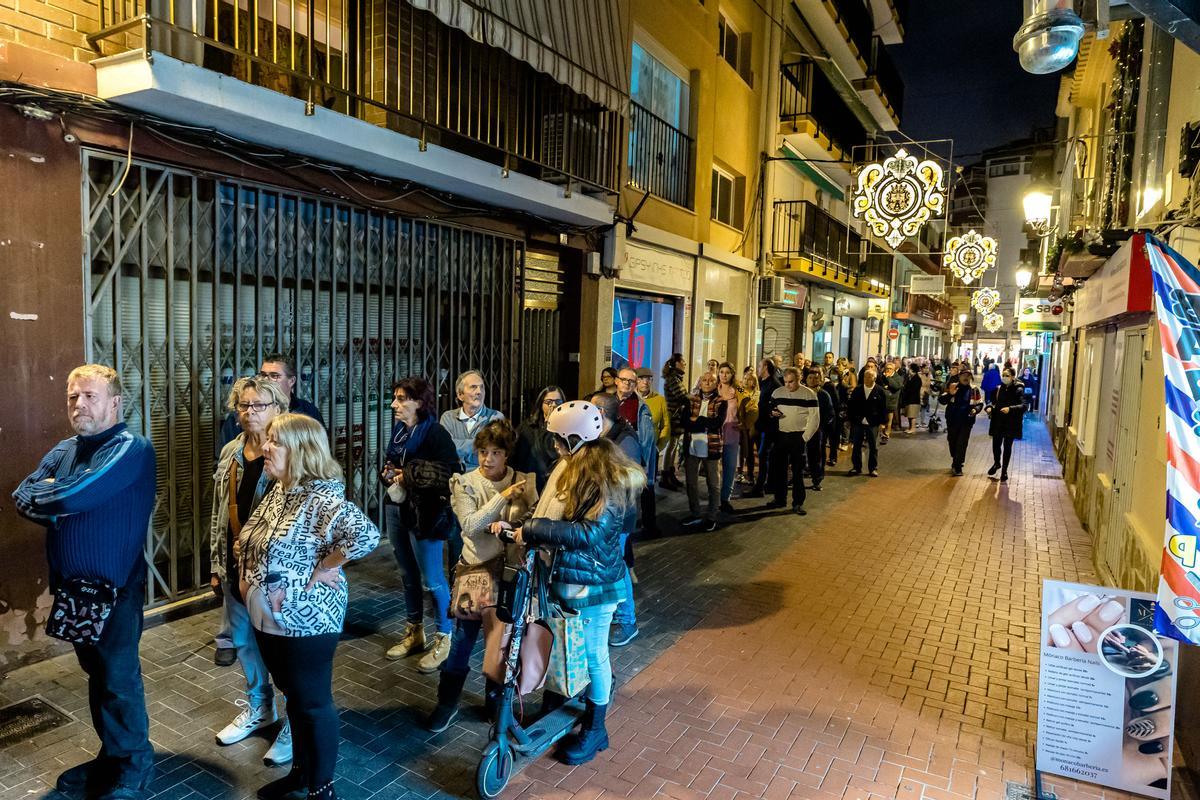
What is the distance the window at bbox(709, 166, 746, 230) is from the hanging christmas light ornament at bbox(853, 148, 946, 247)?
159 inches

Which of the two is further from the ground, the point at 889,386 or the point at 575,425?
the point at 575,425

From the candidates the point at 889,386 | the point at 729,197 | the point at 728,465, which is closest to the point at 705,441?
the point at 728,465

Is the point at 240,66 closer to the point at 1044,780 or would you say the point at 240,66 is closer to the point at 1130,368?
the point at 1044,780

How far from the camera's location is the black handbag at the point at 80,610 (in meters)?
3.29

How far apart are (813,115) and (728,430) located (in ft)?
35.0

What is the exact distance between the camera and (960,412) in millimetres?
13367

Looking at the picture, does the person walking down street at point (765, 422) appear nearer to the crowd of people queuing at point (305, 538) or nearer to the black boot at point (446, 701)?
the crowd of people queuing at point (305, 538)

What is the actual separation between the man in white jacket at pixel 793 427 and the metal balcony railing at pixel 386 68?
12.2ft

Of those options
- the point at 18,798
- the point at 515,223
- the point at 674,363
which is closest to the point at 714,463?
the point at 674,363

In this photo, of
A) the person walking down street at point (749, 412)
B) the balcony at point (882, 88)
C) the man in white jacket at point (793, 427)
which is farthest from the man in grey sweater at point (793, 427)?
the balcony at point (882, 88)

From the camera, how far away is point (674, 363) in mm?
10281

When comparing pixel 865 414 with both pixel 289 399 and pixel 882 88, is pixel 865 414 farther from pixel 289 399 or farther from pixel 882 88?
pixel 882 88

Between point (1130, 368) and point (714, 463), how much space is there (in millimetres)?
4446

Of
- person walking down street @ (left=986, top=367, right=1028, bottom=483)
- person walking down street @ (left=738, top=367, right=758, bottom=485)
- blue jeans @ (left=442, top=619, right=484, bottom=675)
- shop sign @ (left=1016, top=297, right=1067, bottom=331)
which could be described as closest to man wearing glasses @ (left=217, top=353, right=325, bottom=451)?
blue jeans @ (left=442, top=619, right=484, bottom=675)
